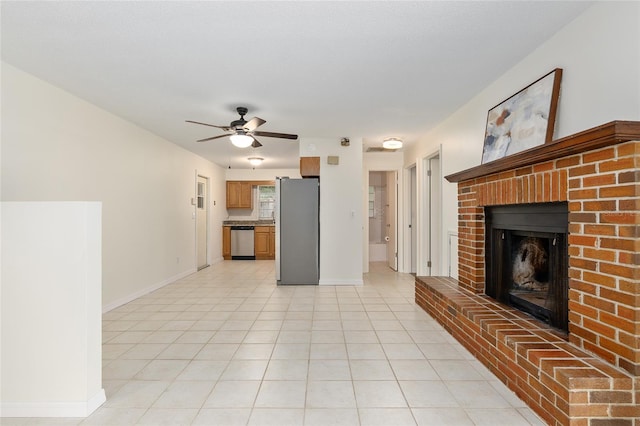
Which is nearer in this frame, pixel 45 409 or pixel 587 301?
pixel 587 301

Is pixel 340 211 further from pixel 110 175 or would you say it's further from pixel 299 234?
pixel 110 175

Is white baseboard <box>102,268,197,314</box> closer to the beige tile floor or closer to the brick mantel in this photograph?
the beige tile floor

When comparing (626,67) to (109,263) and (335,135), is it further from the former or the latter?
(109,263)

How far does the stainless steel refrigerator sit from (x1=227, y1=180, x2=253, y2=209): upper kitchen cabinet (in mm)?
3601

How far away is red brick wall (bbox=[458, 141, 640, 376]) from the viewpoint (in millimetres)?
1526

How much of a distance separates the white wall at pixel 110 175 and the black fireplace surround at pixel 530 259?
13.4ft

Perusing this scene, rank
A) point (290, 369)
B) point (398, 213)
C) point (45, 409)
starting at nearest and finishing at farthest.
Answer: point (45, 409) < point (290, 369) < point (398, 213)

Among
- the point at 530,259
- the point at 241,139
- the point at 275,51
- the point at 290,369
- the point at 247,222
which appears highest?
the point at 275,51

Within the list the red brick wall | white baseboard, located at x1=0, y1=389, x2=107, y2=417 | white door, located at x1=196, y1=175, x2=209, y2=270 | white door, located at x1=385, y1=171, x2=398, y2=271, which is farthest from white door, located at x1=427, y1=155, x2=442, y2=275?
white baseboard, located at x1=0, y1=389, x2=107, y2=417

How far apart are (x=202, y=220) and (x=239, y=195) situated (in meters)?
1.70

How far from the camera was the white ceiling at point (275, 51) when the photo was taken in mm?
2029

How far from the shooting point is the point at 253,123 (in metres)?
3.57

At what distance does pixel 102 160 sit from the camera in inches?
154

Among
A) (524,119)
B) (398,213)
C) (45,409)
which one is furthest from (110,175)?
(398,213)
